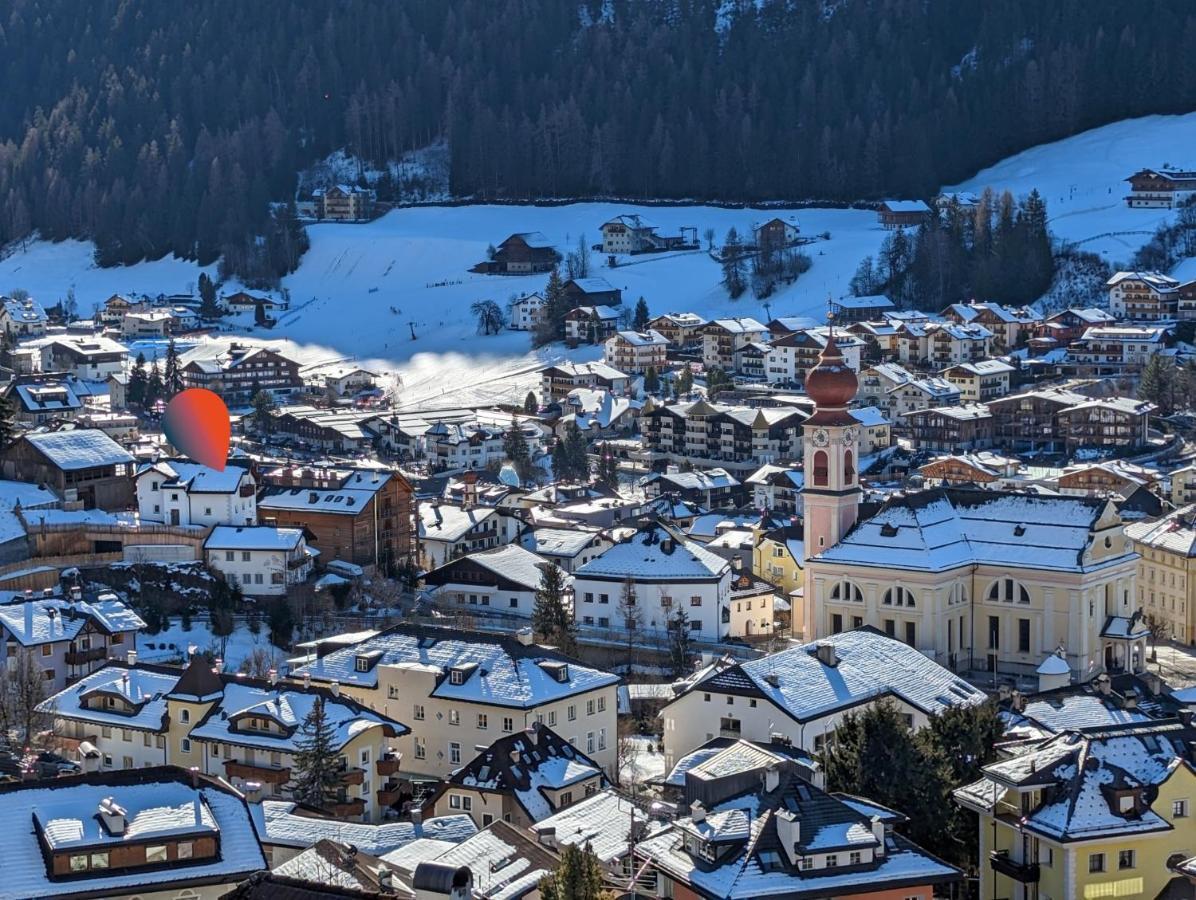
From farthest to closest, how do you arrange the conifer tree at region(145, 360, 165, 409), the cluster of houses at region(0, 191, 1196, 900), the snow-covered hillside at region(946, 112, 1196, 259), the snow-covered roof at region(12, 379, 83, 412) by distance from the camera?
the snow-covered hillside at region(946, 112, 1196, 259) < the conifer tree at region(145, 360, 165, 409) < the snow-covered roof at region(12, 379, 83, 412) < the cluster of houses at region(0, 191, 1196, 900)

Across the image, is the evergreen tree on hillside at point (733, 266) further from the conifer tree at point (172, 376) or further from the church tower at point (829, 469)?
the church tower at point (829, 469)

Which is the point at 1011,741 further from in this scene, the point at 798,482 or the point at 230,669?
the point at 798,482

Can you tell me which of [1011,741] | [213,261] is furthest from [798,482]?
[213,261]

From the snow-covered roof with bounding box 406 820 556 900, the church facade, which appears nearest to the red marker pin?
the church facade

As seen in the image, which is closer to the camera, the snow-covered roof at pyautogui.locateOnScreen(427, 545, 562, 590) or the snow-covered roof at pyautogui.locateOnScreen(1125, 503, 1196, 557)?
the snow-covered roof at pyautogui.locateOnScreen(427, 545, 562, 590)

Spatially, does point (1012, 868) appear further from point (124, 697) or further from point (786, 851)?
point (124, 697)

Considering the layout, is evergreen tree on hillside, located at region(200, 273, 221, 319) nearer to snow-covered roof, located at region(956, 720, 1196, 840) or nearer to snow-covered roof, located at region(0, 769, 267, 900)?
snow-covered roof, located at region(0, 769, 267, 900)
